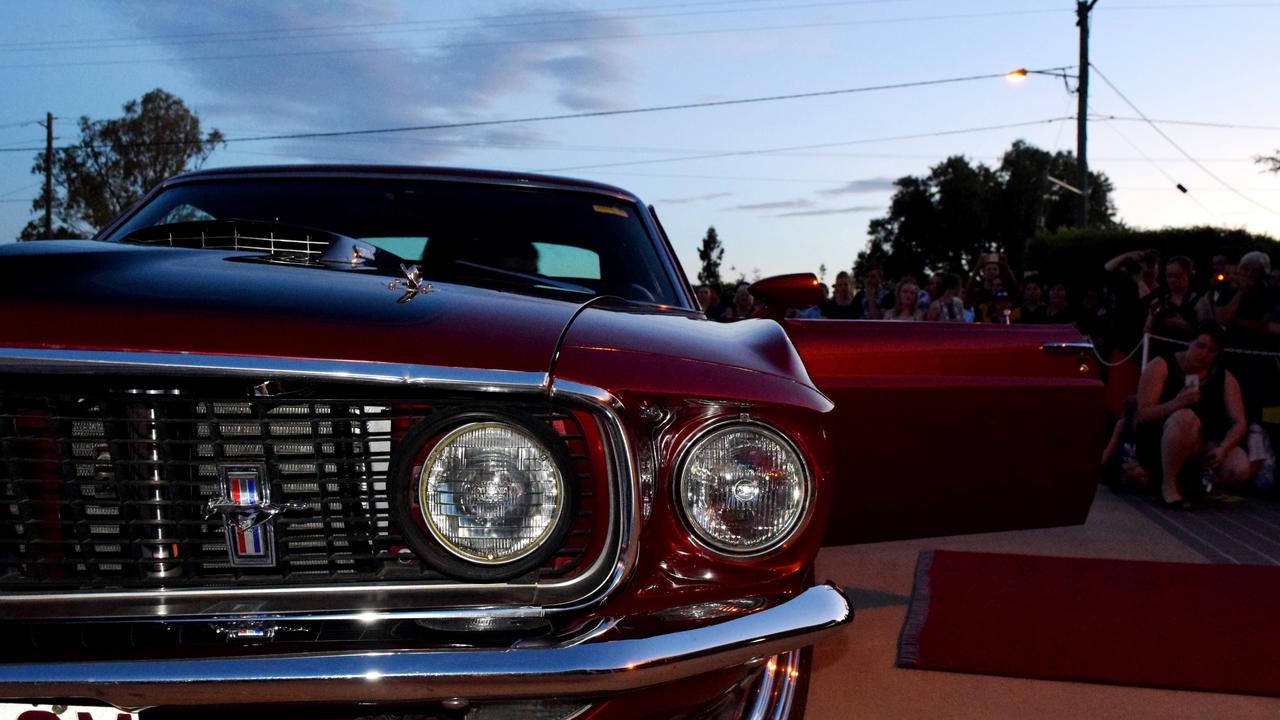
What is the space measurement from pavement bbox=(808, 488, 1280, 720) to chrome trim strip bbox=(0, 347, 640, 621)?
4.45 feet

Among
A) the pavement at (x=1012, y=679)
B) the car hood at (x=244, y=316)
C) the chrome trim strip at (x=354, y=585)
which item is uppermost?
the car hood at (x=244, y=316)

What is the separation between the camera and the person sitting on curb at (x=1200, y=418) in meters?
6.46

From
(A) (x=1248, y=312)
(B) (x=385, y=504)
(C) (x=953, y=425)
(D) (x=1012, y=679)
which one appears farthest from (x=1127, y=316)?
(B) (x=385, y=504)

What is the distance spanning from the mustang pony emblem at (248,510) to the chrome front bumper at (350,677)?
0.16 meters

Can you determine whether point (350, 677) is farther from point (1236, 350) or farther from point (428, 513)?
point (1236, 350)

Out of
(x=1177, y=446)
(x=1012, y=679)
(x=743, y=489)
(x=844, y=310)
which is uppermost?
(x=844, y=310)

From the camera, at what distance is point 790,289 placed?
2.94 metres

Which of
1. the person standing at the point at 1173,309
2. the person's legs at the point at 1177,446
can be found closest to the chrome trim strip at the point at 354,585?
the person's legs at the point at 1177,446

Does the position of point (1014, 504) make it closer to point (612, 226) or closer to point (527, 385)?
point (612, 226)

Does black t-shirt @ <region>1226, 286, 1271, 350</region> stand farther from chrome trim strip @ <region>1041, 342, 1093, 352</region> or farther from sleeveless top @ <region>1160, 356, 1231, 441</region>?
chrome trim strip @ <region>1041, 342, 1093, 352</region>

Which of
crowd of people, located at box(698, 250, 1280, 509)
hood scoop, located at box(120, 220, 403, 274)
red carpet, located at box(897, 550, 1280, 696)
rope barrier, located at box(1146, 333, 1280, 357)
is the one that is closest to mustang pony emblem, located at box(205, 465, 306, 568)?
hood scoop, located at box(120, 220, 403, 274)

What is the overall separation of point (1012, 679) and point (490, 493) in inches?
90.6

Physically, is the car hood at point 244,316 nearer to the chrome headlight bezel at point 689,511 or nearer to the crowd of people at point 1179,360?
the chrome headlight bezel at point 689,511

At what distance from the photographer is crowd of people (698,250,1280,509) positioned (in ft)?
21.4
